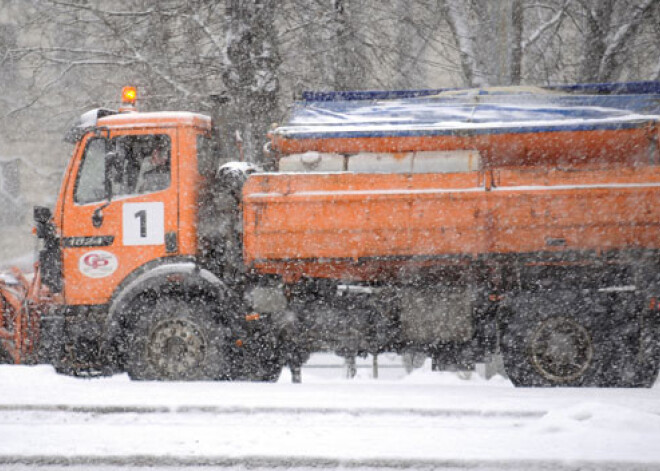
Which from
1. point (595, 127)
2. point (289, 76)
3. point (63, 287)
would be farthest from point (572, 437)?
point (289, 76)

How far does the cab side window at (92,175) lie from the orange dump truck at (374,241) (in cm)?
1

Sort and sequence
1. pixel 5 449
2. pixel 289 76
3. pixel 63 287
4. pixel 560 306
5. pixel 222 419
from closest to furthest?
1. pixel 5 449
2. pixel 222 419
3. pixel 560 306
4. pixel 63 287
5. pixel 289 76

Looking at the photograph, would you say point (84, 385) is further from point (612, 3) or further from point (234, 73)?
point (612, 3)

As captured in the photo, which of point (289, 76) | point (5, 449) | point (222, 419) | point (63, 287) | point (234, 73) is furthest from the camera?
point (289, 76)

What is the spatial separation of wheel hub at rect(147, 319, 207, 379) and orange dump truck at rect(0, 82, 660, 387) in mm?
18

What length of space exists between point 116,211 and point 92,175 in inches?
16.7

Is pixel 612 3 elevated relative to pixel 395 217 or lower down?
elevated

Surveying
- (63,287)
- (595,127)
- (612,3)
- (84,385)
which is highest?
(612,3)

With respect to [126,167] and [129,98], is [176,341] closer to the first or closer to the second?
[126,167]

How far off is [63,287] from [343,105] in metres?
3.19

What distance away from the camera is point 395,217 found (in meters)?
7.21

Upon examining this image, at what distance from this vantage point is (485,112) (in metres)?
7.79

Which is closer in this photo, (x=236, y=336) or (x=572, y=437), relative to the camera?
(x=572, y=437)

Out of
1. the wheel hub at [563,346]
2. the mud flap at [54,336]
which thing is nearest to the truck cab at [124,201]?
the mud flap at [54,336]
